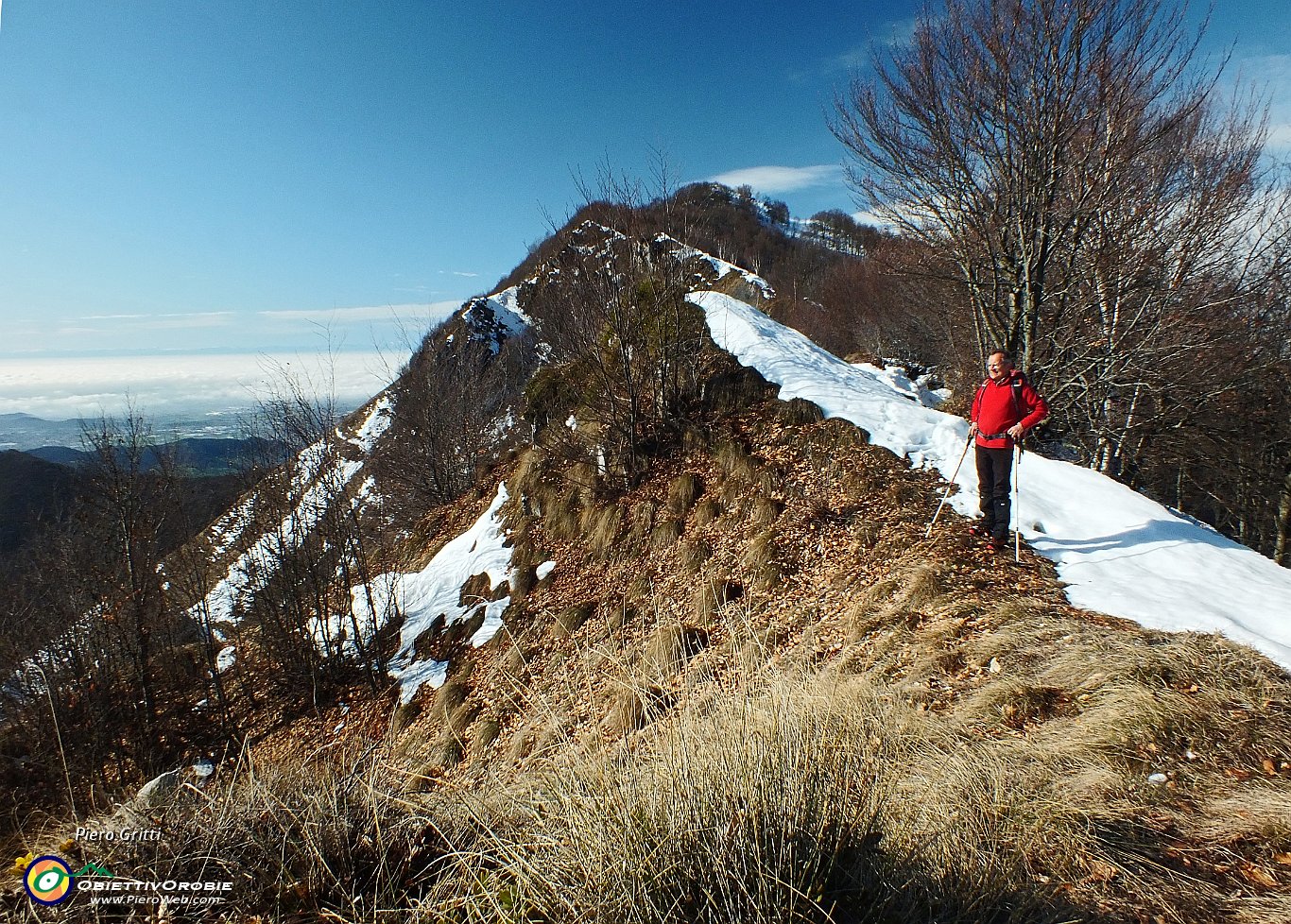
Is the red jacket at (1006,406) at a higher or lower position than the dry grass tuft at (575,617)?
higher

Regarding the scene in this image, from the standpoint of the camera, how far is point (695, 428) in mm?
9414

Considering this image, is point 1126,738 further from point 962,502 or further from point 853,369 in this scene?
point 853,369

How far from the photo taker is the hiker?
5176 millimetres

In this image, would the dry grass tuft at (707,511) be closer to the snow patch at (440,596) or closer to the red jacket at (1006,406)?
the snow patch at (440,596)

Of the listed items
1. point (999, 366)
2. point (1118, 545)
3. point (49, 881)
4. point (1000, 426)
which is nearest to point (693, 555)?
point (1000, 426)

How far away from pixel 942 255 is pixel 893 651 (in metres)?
6.99

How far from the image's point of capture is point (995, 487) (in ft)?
17.5

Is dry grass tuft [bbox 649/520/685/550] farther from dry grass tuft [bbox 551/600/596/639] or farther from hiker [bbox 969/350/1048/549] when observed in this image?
hiker [bbox 969/350/1048/549]

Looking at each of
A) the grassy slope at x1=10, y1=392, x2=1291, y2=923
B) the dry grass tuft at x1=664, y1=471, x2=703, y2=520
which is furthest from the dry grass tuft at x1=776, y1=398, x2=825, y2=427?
the grassy slope at x1=10, y1=392, x2=1291, y2=923

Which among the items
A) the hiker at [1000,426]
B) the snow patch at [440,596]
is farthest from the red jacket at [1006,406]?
the snow patch at [440,596]

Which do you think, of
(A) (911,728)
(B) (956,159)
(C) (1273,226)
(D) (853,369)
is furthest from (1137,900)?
(C) (1273,226)

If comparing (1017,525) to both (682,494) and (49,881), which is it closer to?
(682,494)

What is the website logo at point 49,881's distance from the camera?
1.74 m

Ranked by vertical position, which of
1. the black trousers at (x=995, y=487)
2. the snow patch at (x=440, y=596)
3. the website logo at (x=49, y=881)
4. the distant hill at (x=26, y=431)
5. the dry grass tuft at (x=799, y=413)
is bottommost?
the snow patch at (x=440, y=596)
